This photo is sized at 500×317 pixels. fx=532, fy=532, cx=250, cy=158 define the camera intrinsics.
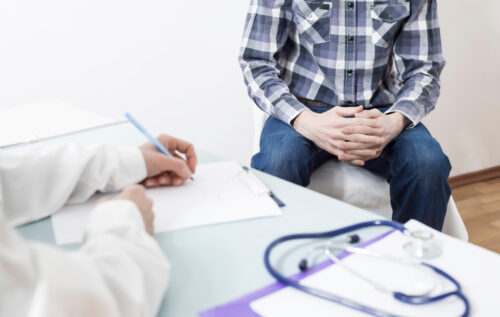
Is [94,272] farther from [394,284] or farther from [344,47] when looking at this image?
[344,47]

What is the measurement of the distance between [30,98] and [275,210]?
4.53 feet

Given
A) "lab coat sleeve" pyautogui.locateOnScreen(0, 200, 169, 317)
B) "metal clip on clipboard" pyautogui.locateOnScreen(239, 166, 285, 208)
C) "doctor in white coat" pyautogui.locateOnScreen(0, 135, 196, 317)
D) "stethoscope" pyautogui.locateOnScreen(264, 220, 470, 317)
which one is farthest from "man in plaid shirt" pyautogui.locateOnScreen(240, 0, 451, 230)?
"lab coat sleeve" pyautogui.locateOnScreen(0, 200, 169, 317)

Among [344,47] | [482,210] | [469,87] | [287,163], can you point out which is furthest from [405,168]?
[469,87]

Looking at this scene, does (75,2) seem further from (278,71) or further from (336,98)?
(336,98)

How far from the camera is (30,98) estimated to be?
188cm

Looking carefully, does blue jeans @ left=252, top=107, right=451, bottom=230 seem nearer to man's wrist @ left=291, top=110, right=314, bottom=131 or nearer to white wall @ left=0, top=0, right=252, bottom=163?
man's wrist @ left=291, top=110, right=314, bottom=131

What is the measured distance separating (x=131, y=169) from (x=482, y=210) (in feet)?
6.40

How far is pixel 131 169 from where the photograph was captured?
2.89ft

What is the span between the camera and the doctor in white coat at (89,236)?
0.40 meters

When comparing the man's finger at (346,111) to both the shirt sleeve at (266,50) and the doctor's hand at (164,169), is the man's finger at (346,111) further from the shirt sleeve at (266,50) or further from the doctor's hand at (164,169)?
the doctor's hand at (164,169)

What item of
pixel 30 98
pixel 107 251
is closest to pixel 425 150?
pixel 107 251

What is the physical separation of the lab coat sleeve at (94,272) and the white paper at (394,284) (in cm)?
12

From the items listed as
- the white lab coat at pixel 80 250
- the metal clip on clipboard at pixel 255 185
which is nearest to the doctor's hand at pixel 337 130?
the metal clip on clipboard at pixel 255 185

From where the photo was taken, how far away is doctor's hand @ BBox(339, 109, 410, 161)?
133cm
